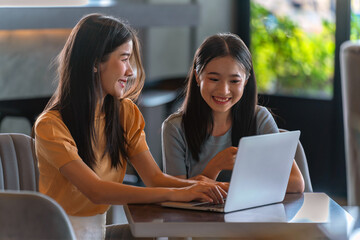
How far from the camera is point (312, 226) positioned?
1389 millimetres

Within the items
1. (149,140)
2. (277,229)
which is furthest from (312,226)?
(149,140)

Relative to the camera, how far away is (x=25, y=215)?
118cm

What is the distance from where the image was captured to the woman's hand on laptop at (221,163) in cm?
171

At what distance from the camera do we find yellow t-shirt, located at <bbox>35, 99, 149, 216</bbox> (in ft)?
5.27

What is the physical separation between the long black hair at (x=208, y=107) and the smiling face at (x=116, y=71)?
0.27 metres

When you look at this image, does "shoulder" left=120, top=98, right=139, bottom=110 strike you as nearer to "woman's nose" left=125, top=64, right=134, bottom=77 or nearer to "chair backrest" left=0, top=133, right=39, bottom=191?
"woman's nose" left=125, top=64, right=134, bottom=77

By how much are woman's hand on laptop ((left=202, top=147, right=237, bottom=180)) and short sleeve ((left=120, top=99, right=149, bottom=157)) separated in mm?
222

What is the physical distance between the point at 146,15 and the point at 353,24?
1364mm

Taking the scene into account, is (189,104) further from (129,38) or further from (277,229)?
(277,229)

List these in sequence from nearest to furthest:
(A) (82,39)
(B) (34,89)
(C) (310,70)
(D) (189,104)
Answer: (A) (82,39), (D) (189,104), (B) (34,89), (C) (310,70)

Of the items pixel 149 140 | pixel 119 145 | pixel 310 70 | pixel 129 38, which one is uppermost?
pixel 129 38

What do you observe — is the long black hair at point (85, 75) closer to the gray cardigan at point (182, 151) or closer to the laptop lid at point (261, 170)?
the gray cardigan at point (182, 151)

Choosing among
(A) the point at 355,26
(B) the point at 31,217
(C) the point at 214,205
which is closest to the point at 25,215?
(B) the point at 31,217

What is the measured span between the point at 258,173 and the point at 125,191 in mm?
341
